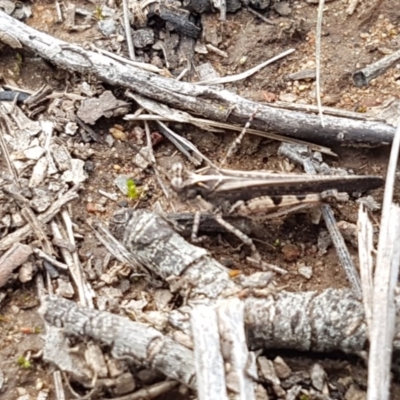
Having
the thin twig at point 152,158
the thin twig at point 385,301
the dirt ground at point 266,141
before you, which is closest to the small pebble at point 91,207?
the dirt ground at point 266,141

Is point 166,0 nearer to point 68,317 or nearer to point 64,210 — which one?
point 64,210

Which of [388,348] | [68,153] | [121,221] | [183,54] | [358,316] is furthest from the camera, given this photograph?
[183,54]

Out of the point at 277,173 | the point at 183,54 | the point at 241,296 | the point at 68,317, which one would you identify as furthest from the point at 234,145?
the point at 68,317

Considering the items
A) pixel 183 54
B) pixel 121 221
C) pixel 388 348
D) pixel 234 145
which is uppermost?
pixel 183 54

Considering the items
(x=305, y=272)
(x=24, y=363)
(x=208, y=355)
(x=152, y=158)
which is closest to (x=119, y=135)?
(x=152, y=158)

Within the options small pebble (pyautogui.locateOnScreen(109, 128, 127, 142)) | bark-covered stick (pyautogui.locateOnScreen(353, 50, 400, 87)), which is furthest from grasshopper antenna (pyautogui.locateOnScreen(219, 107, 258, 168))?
bark-covered stick (pyautogui.locateOnScreen(353, 50, 400, 87))

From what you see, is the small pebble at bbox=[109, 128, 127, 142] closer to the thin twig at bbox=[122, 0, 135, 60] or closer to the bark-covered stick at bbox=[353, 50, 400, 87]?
the thin twig at bbox=[122, 0, 135, 60]

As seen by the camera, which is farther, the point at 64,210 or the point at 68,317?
the point at 64,210
